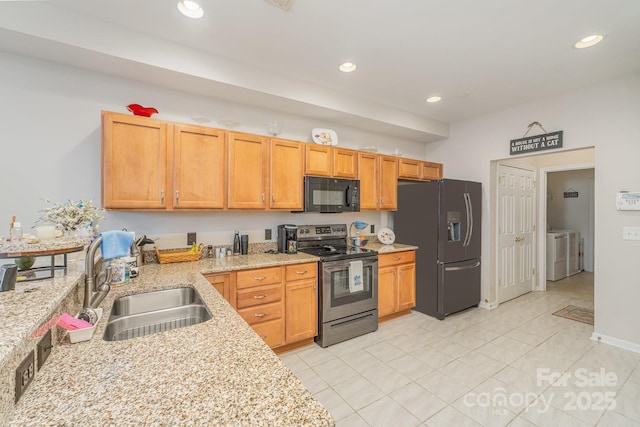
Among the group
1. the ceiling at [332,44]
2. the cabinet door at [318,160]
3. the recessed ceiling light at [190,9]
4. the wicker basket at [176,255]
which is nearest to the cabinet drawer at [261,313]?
the wicker basket at [176,255]

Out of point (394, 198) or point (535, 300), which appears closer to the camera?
point (394, 198)

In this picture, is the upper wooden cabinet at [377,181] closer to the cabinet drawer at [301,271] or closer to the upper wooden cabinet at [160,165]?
the cabinet drawer at [301,271]

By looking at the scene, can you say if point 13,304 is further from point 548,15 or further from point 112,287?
point 548,15

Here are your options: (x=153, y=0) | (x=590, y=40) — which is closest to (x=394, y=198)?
(x=590, y=40)

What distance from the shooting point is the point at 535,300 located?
4297 mm

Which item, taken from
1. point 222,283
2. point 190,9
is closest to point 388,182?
point 222,283

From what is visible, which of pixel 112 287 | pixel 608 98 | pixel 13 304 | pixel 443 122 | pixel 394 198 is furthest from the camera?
pixel 443 122

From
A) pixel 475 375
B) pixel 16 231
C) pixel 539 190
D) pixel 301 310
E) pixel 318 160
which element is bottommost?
pixel 475 375

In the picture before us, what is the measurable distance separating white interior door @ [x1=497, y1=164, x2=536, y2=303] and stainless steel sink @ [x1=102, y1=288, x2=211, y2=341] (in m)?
4.13

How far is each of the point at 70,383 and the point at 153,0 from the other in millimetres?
2159

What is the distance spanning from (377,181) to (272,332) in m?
2.17

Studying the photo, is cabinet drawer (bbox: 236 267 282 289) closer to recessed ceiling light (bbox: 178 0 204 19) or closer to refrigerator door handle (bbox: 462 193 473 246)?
recessed ceiling light (bbox: 178 0 204 19)

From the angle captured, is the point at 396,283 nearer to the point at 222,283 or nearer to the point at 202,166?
the point at 222,283

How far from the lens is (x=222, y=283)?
2361 millimetres
